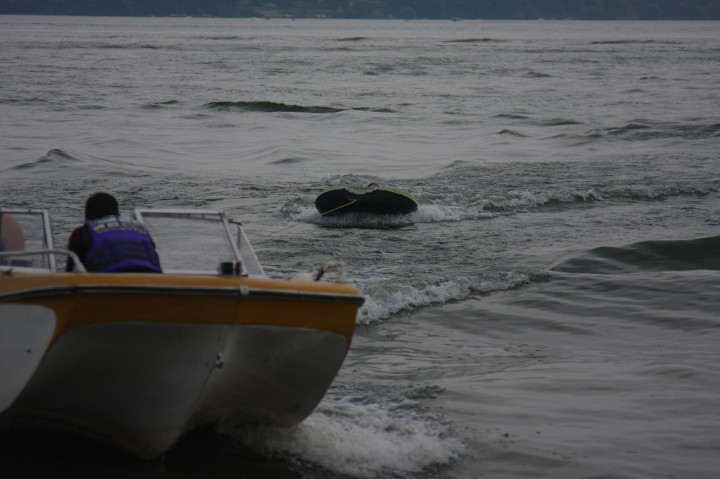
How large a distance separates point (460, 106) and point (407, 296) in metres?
29.2

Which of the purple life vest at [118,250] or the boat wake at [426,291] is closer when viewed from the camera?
the purple life vest at [118,250]

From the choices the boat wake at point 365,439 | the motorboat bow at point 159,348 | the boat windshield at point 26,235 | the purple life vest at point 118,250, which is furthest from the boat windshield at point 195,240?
the boat wake at point 365,439

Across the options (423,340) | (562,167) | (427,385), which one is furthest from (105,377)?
(562,167)

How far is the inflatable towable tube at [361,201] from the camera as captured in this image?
16438 millimetres

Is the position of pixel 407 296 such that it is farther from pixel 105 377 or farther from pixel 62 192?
pixel 62 192

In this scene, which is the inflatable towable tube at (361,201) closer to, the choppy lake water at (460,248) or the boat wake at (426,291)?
the choppy lake water at (460,248)

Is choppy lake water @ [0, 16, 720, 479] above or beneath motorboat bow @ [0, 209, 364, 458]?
beneath

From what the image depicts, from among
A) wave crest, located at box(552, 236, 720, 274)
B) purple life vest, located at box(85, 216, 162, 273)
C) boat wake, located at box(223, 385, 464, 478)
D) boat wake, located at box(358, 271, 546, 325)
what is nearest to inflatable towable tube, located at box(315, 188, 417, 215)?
wave crest, located at box(552, 236, 720, 274)

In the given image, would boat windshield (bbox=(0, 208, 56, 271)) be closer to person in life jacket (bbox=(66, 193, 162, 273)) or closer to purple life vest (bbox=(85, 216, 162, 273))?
person in life jacket (bbox=(66, 193, 162, 273))

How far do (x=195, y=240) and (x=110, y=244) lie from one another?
108cm

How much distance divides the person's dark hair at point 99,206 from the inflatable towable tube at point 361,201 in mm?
9732

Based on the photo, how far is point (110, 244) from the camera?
6332mm

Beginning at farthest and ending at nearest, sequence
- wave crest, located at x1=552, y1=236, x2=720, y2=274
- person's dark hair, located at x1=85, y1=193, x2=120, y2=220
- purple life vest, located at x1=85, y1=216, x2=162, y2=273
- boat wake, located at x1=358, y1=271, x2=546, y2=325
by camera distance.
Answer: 1. wave crest, located at x1=552, y1=236, x2=720, y2=274
2. boat wake, located at x1=358, y1=271, x2=546, y2=325
3. person's dark hair, located at x1=85, y1=193, x2=120, y2=220
4. purple life vest, located at x1=85, y1=216, x2=162, y2=273

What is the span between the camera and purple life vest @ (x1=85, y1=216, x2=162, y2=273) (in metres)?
6.23
